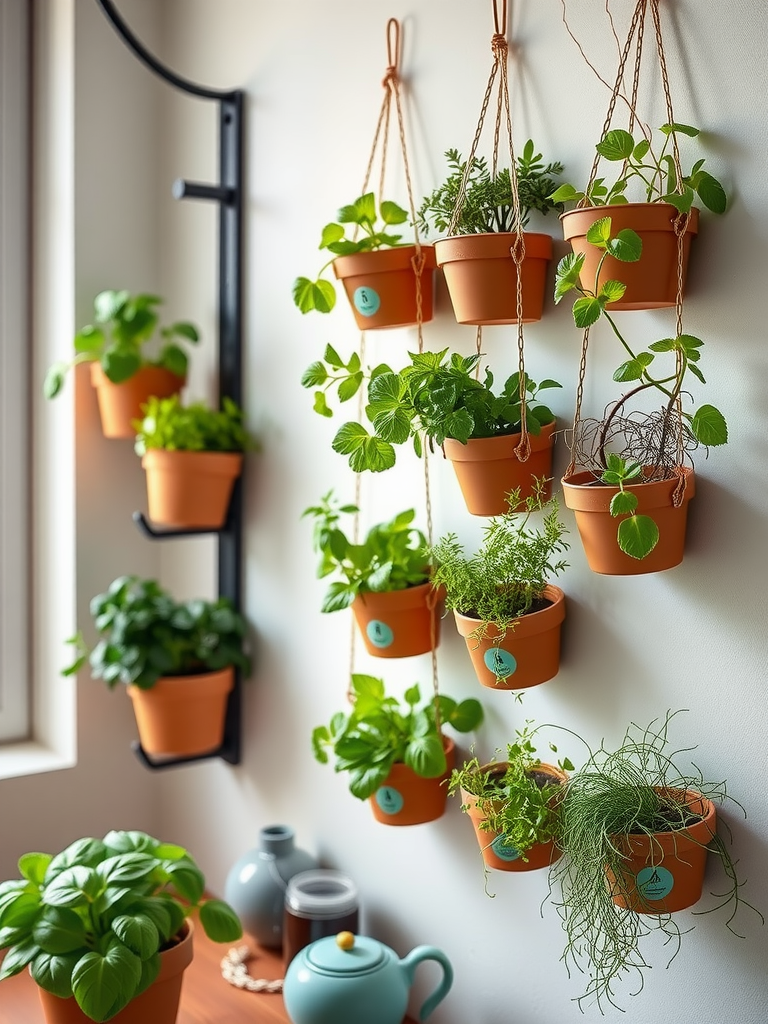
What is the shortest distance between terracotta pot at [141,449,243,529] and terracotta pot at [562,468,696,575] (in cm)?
84

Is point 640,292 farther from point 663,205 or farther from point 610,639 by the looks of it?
point 610,639

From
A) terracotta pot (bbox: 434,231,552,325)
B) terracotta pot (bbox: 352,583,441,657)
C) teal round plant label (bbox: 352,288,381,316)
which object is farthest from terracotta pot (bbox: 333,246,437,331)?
terracotta pot (bbox: 352,583,441,657)

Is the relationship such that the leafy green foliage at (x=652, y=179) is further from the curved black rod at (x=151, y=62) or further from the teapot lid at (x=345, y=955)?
the teapot lid at (x=345, y=955)

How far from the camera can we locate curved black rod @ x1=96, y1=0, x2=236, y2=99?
1714 millimetres

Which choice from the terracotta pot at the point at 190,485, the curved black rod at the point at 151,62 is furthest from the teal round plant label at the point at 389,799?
the curved black rod at the point at 151,62

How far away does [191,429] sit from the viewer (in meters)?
1.83

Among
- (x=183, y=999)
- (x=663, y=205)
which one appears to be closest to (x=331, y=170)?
(x=663, y=205)

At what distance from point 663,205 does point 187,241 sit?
1181 millimetres

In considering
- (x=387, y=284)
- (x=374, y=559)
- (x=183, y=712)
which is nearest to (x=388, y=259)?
(x=387, y=284)

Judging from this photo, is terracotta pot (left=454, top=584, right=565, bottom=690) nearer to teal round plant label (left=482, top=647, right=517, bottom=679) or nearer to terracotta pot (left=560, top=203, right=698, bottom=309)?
teal round plant label (left=482, top=647, right=517, bottom=679)

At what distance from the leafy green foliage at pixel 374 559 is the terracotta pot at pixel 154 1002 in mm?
509

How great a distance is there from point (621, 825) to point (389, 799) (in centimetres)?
42

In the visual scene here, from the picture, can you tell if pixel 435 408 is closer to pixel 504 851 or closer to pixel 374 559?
pixel 374 559

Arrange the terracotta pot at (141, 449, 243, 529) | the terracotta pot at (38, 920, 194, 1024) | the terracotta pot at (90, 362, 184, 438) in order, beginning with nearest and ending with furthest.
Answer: the terracotta pot at (38, 920, 194, 1024), the terracotta pot at (141, 449, 243, 529), the terracotta pot at (90, 362, 184, 438)
